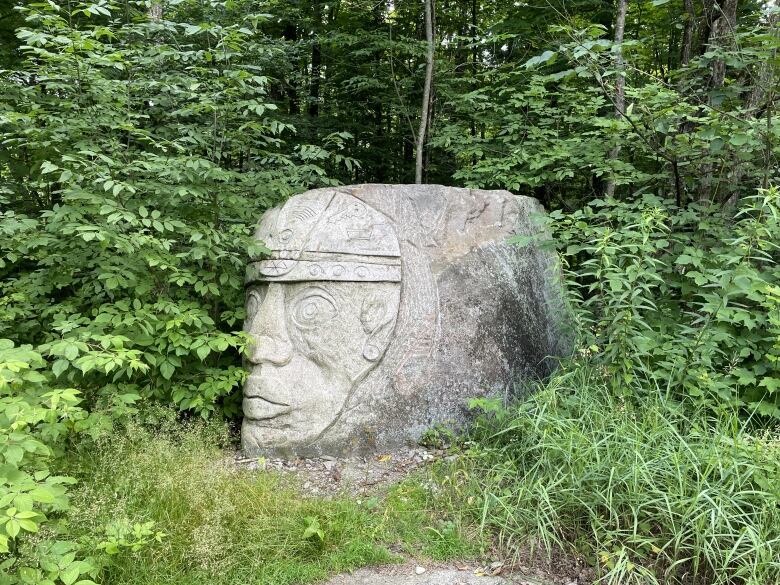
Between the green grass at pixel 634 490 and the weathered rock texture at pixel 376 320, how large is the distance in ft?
2.29

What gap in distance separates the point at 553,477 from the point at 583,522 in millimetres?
262

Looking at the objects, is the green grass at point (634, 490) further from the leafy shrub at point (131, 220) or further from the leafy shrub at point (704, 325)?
the leafy shrub at point (131, 220)

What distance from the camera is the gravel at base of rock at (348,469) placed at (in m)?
3.29

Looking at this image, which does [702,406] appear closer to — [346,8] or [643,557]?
[643,557]

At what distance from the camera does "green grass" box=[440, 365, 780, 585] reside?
8.00 feet

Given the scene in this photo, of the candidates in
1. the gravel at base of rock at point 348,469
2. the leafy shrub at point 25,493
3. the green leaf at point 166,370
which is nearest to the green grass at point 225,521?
the gravel at base of rock at point 348,469

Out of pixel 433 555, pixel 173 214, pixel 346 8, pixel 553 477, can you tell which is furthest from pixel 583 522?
pixel 346 8

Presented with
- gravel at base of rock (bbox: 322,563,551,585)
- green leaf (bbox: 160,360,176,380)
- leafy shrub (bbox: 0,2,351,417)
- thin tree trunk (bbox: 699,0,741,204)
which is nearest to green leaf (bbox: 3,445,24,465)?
leafy shrub (bbox: 0,2,351,417)

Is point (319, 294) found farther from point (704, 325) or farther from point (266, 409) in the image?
point (704, 325)

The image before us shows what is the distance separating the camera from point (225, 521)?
264 centimetres

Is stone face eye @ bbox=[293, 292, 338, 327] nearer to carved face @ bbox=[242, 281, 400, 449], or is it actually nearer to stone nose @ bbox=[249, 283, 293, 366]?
carved face @ bbox=[242, 281, 400, 449]

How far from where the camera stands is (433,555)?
2674 millimetres

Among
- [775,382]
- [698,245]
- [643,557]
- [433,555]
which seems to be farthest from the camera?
[698,245]

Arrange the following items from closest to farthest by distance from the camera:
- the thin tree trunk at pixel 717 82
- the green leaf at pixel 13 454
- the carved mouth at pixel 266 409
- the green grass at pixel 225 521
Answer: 1. the green leaf at pixel 13 454
2. the green grass at pixel 225 521
3. the carved mouth at pixel 266 409
4. the thin tree trunk at pixel 717 82
